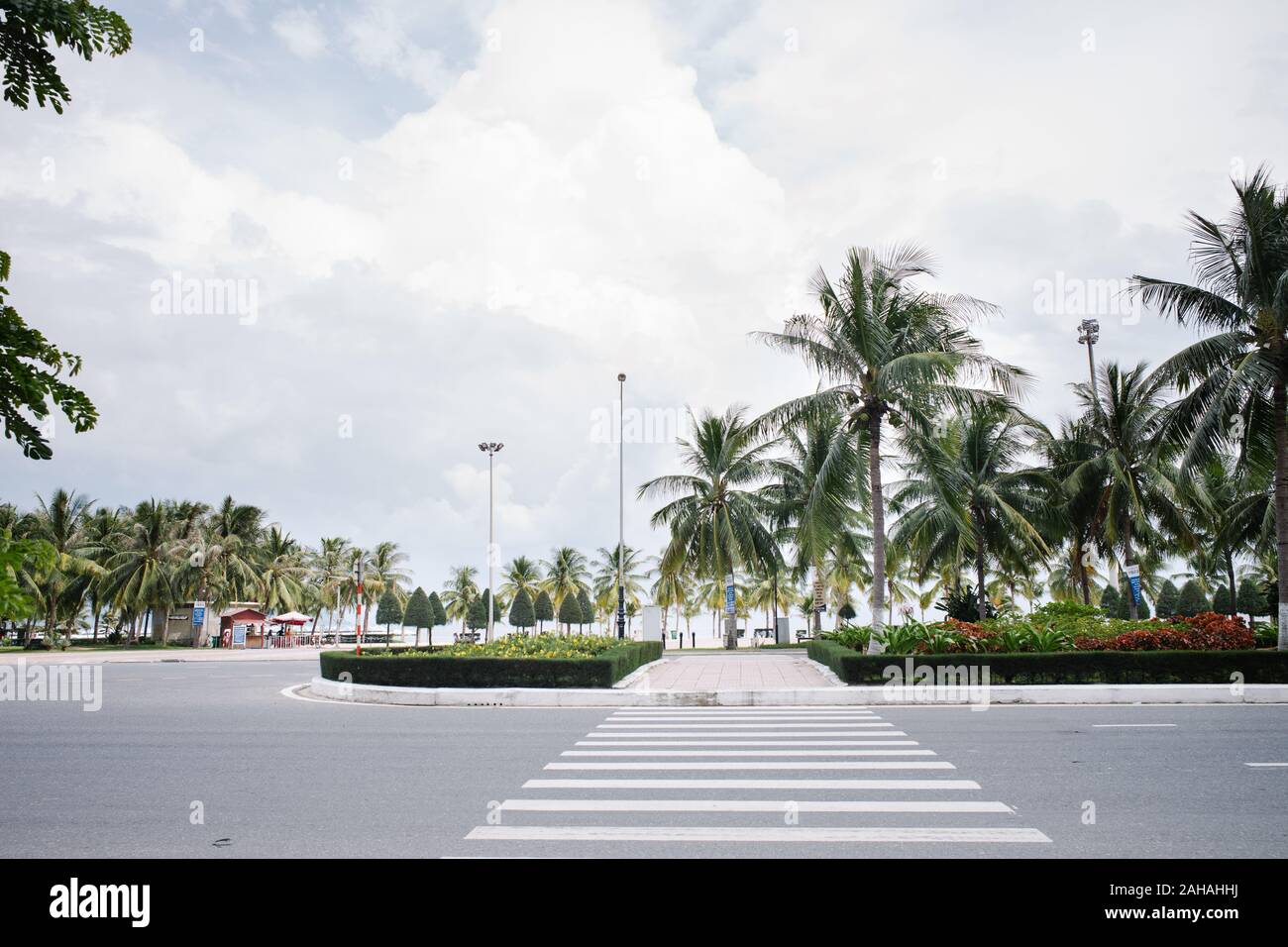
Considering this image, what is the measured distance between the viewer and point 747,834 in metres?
6.66

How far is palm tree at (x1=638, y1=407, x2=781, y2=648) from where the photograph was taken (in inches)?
1389

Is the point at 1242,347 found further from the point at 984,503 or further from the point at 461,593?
the point at 461,593

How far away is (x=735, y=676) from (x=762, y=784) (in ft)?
46.8

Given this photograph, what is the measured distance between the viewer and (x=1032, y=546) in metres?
32.3

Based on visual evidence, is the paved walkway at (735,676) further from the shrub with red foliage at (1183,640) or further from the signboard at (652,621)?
the shrub with red foliage at (1183,640)

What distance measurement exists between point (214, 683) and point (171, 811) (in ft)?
61.6

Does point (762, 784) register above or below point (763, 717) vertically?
above

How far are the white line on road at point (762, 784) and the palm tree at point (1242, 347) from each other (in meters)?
14.0

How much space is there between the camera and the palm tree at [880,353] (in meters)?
22.3

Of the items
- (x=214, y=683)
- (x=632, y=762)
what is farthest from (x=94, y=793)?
(x=214, y=683)

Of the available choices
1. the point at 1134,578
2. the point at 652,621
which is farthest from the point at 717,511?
the point at 1134,578

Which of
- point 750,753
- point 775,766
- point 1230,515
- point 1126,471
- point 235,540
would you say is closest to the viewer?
point 775,766
